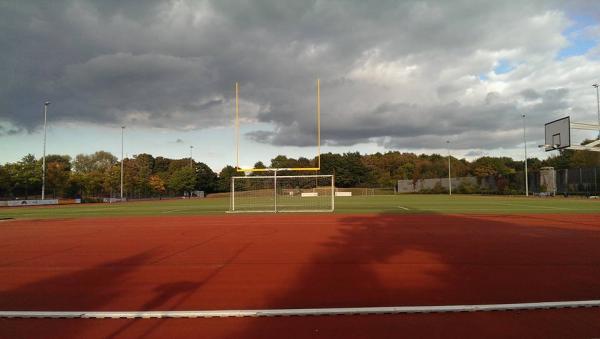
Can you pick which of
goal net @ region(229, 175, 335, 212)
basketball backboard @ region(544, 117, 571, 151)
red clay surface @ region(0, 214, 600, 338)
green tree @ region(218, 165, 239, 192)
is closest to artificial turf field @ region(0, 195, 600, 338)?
red clay surface @ region(0, 214, 600, 338)

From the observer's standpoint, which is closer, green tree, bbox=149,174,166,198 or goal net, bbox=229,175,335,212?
goal net, bbox=229,175,335,212

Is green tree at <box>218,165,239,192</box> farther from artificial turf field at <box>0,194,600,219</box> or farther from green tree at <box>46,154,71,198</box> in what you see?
artificial turf field at <box>0,194,600,219</box>

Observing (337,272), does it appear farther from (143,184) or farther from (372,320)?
(143,184)

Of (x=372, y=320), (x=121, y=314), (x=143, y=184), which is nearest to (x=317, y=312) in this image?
(x=372, y=320)

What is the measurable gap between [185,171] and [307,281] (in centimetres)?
9910

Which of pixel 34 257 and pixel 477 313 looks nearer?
pixel 477 313

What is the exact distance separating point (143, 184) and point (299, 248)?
269ft

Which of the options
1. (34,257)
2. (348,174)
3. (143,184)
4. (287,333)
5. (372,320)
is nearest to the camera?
(287,333)

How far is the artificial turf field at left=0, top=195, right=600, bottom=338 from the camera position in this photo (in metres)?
5.34

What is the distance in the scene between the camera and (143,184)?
86375mm

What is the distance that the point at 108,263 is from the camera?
10.0 m

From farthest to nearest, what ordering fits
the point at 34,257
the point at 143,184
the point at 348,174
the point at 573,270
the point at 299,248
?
A: the point at 348,174
the point at 143,184
the point at 299,248
the point at 34,257
the point at 573,270

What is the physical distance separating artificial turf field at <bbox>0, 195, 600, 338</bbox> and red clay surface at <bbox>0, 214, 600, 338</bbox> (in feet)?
0.10

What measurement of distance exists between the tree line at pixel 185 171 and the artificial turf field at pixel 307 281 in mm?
57724
